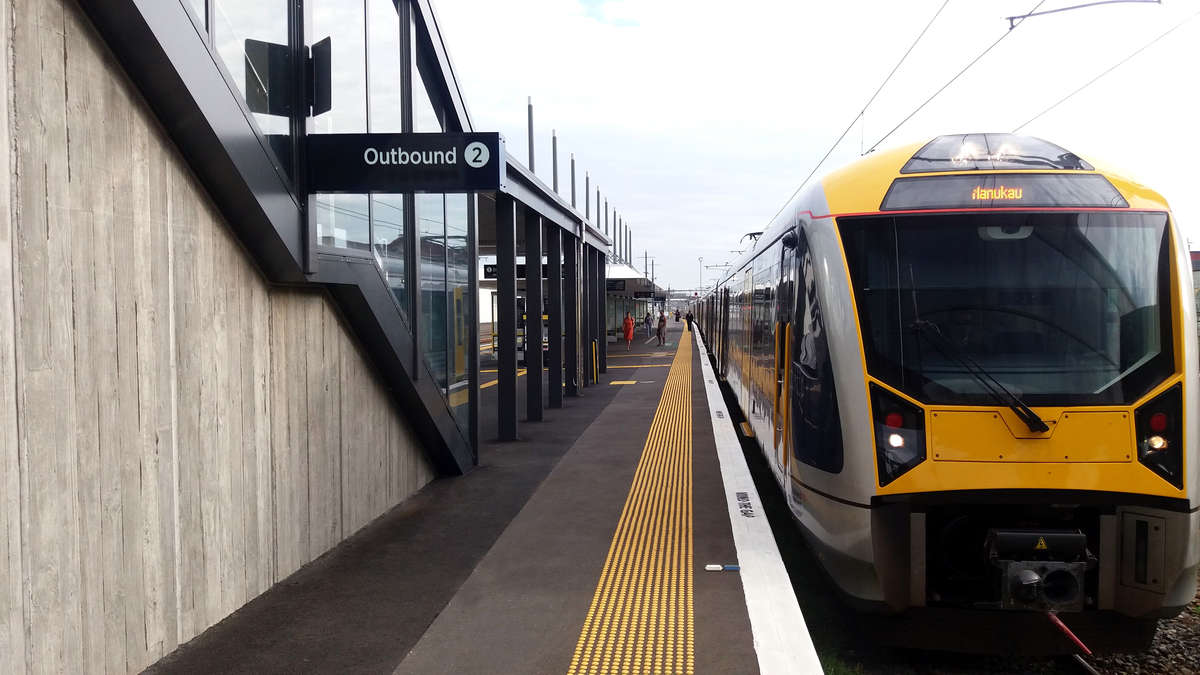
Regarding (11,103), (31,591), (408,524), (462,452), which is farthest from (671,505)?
(11,103)

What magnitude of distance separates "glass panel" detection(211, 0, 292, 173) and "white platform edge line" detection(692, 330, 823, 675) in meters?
4.08

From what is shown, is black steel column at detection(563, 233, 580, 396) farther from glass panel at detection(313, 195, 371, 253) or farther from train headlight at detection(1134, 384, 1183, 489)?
train headlight at detection(1134, 384, 1183, 489)

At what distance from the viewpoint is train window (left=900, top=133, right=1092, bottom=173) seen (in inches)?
199

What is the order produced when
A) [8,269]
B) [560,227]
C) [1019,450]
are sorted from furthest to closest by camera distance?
[560,227], [1019,450], [8,269]

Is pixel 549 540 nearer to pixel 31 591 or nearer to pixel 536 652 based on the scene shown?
pixel 536 652

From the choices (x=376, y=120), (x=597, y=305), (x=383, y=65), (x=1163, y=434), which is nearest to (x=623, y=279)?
(x=597, y=305)

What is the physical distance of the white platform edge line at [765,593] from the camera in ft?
13.1

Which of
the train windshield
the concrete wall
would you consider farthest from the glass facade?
the train windshield

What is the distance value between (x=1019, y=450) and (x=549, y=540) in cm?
339

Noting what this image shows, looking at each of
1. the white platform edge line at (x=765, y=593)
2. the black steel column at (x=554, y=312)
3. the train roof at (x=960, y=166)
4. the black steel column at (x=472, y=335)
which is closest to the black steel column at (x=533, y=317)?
the black steel column at (x=554, y=312)

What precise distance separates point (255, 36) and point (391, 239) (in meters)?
2.53

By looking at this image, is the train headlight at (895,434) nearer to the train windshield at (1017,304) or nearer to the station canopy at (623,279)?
the train windshield at (1017,304)

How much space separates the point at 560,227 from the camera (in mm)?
14938

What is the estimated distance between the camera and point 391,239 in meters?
7.70
